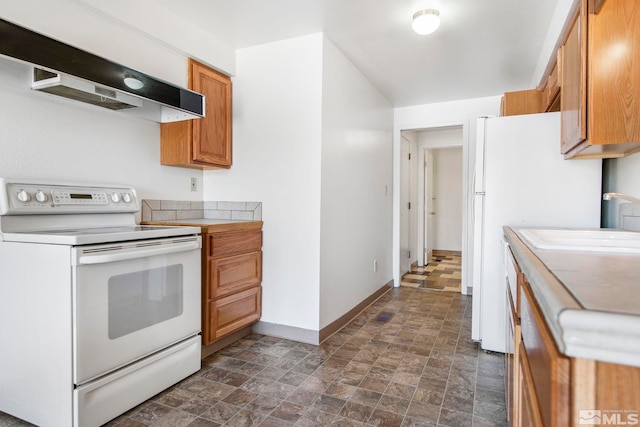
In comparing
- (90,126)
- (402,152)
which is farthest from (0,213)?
(402,152)

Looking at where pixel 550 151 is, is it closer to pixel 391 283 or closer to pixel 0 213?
pixel 391 283

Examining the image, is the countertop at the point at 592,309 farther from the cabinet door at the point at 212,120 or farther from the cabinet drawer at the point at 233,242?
the cabinet door at the point at 212,120

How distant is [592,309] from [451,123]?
13.5ft

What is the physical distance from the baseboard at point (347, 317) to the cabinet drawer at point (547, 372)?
6.47ft

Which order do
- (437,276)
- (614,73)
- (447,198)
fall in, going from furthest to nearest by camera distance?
(447,198)
(437,276)
(614,73)

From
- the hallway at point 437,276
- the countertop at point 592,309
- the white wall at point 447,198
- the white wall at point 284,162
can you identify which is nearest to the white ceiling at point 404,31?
the white wall at point 284,162

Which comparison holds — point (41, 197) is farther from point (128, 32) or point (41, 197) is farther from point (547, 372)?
point (547, 372)

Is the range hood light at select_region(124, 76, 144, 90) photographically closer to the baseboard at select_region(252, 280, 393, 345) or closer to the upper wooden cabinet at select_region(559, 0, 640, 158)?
the baseboard at select_region(252, 280, 393, 345)

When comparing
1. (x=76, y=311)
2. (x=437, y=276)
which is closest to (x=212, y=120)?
(x=76, y=311)

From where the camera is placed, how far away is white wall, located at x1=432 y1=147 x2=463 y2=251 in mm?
7230

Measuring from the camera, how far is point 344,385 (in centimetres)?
204

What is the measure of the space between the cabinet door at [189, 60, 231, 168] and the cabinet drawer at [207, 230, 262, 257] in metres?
0.61

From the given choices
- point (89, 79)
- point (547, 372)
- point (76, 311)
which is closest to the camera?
point (547, 372)
